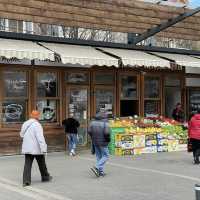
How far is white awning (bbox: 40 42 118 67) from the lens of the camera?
1486cm

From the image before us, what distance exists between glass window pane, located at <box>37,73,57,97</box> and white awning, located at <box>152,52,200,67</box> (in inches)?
163

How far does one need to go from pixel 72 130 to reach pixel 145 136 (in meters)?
2.41

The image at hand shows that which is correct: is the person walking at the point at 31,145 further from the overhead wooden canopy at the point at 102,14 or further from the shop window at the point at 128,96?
the shop window at the point at 128,96

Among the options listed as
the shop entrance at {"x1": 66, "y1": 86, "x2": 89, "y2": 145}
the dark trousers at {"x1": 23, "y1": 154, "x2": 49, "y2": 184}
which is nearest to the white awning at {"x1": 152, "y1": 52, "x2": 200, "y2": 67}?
the shop entrance at {"x1": 66, "y1": 86, "x2": 89, "y2": 145}

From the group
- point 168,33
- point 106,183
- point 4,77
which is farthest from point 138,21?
point 106,183

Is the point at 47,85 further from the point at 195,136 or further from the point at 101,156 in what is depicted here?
the point at 101,156

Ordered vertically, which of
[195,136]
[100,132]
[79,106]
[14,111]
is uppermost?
[79,106]

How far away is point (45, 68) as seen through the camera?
54.7 ft

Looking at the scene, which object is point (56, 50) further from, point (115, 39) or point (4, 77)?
point (115, 39)

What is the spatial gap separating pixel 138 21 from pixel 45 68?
4173mm

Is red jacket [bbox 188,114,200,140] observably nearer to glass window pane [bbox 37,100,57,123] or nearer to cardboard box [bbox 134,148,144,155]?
cardboard box [bbox 134,148,144,155]

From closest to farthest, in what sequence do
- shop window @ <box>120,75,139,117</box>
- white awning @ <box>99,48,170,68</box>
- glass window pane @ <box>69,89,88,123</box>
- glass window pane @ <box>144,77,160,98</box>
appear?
white awning @ <box>99,48,170,68</box> → glass window pane @ <box>69,89,88,123</box> → shop window @ <box>120,75,139,117</box> → glass window pane @ <box>144,77,160,98</box>

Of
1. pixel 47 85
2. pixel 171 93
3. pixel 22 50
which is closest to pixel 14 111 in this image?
pixel 47 85

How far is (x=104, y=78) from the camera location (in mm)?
18188
